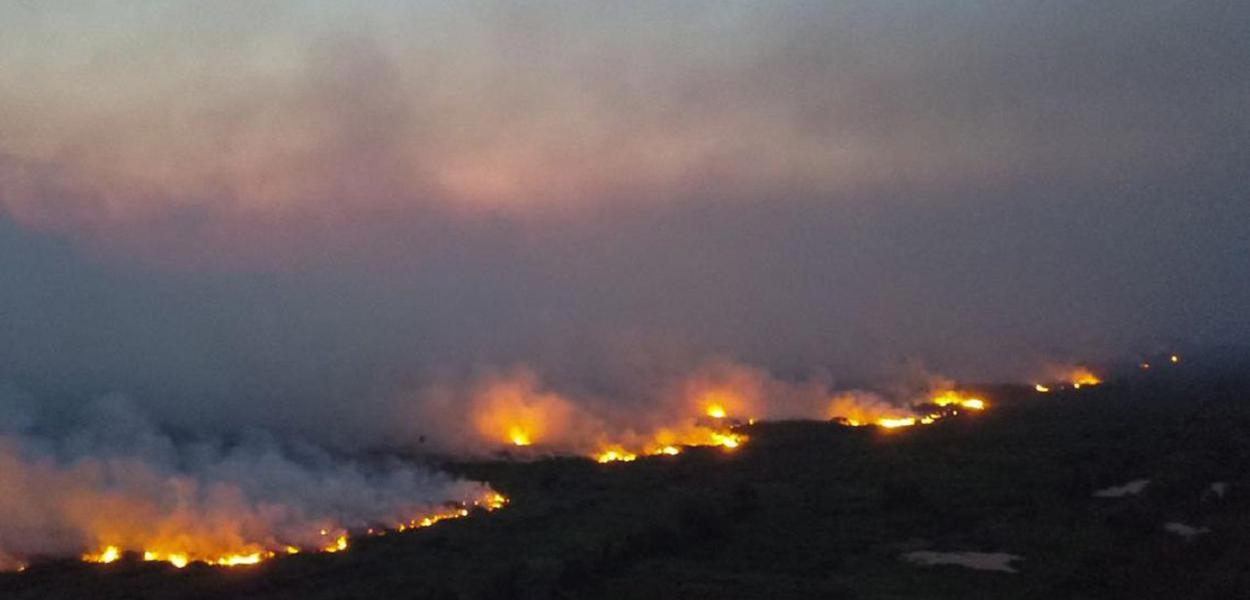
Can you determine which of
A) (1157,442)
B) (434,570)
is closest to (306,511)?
(434,570)

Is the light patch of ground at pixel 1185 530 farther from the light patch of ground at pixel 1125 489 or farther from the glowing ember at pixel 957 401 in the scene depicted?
the glowing ember at pixel 957 401

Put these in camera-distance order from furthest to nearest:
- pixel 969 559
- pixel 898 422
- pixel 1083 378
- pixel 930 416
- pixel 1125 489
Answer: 1. pixel 1083 378
2. pixel 930 416
3. pixel 898 422
4. pixel 1125 489
5. pixel 969 559

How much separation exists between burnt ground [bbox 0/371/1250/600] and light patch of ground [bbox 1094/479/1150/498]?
950 mm

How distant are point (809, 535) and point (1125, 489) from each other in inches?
792

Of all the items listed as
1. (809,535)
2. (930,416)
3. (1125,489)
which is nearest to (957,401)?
(930,416)

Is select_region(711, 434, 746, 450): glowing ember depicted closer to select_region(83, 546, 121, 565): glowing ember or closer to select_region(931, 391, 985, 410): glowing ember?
select_region(931, 391, 985, 410): glowing ember

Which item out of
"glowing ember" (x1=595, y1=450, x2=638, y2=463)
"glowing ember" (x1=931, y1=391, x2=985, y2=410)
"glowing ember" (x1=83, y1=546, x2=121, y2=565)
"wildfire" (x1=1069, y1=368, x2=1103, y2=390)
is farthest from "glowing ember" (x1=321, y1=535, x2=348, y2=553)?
"wildfire" (x1=1069, y1=368, x2=1103, y2=390)

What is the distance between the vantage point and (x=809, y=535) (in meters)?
57.5

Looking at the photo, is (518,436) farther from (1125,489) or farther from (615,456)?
(1125,489)

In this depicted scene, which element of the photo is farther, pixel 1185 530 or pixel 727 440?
pixel 727 440

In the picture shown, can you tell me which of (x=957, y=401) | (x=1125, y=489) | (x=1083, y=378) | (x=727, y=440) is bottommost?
(x=1125, y=489)

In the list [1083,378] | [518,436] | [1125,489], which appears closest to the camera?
[1125,489]

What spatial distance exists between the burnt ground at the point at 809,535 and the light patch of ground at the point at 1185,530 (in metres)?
0.62

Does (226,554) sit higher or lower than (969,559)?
higher
